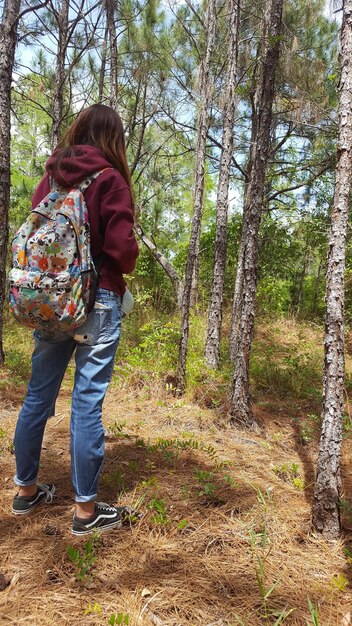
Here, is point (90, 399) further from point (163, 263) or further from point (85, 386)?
point (163, 263)

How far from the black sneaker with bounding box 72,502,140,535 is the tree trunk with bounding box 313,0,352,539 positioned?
0.95 m

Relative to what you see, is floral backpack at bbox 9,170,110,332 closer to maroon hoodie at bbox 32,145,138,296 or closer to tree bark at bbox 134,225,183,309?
maroon hoodie at bbox 32,145,138,296

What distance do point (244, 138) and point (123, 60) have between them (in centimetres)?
336

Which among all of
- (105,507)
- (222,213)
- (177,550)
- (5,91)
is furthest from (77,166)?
(222,213)

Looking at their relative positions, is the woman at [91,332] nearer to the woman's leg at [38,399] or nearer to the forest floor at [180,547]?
the woman's leg at [38,399]

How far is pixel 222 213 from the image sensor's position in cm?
603

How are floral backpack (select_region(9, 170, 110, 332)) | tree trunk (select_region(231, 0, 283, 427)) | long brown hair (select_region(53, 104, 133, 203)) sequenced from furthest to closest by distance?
tree trunk (select_region(231, 0, 283, 427))
long brown hair (select_region(53, 104, 133, 203))
floral backpack (select_region(9, 170, 110, 332))

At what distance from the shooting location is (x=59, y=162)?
1.79 meters

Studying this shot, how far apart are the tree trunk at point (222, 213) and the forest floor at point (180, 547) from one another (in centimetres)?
253

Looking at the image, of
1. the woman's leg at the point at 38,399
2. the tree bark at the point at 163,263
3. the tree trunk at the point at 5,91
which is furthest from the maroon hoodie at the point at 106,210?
the tree bark at the point at 163,263

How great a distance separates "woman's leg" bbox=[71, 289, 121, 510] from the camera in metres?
1.79

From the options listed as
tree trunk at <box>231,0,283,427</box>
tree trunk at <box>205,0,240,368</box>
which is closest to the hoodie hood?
tree trunk at <box>231,0,283,427</box>

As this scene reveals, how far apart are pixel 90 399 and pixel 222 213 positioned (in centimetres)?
474

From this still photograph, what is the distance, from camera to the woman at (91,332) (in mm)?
1773
